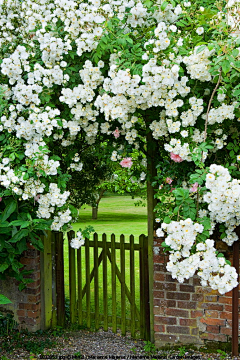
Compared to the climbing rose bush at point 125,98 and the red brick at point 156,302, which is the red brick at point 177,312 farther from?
the climbing rose bush at point 125,98

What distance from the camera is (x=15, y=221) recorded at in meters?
2.70

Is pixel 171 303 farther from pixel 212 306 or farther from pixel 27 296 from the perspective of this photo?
pixel 27 296

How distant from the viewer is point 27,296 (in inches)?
148

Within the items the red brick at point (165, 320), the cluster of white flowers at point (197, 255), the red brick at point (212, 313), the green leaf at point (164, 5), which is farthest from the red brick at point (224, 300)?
the green leaf at point (164, 5)

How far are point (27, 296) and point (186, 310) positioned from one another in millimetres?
1606

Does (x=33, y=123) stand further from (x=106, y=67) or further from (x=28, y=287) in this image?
(x=28, y=287)

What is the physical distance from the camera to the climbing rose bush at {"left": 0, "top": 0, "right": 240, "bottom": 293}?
2.42 meters

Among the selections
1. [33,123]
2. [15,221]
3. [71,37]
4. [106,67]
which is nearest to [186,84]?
[106,67]

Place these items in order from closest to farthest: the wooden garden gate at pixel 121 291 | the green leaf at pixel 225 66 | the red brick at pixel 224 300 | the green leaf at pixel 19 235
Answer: the green leaf at pixel 225 66
the green leaf at pixel 19 235
the red brick at pixel 224 300
the wooden garden gate at pixel 121 291

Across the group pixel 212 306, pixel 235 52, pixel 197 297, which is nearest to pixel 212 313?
pixel 212 306

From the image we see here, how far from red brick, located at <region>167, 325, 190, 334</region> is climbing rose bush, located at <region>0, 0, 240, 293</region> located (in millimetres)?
941

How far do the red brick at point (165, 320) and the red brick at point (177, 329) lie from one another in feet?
0.12

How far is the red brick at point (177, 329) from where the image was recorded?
10.7ft

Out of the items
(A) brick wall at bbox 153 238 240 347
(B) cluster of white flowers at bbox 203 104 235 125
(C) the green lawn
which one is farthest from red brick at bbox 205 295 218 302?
(C) the green lawn
